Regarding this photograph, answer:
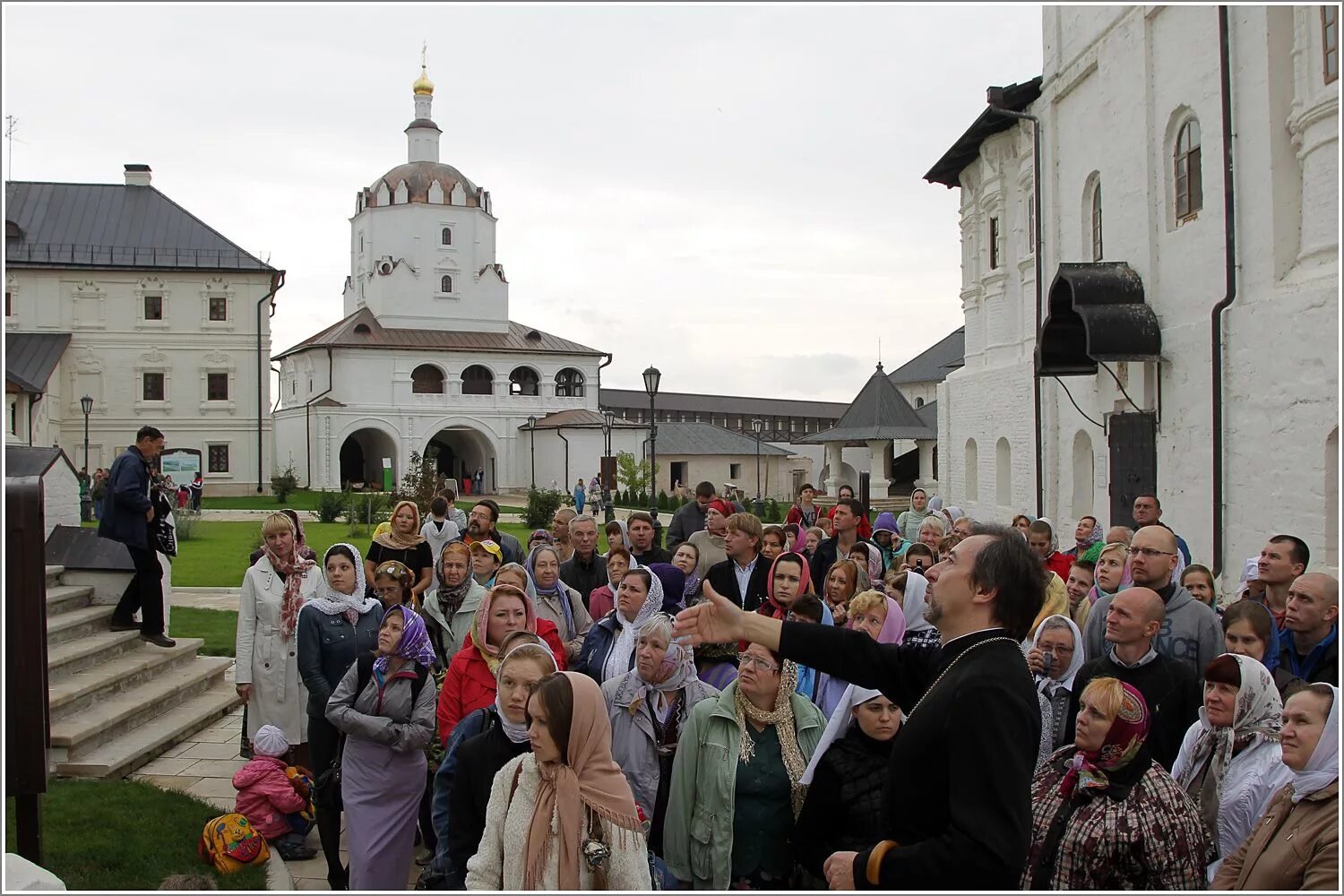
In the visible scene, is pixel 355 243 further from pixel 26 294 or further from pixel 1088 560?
pixel 1088 560

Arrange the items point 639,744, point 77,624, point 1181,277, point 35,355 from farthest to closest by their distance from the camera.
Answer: point 35,355
point 1181,277
point 77,624
point 639,744

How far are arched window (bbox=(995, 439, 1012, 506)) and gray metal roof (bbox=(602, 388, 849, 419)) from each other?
50287 mm

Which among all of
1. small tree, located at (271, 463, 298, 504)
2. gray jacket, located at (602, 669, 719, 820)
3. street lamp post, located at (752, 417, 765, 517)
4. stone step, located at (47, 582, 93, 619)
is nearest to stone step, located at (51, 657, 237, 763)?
stone step, located at (47, 582, 93, 619)

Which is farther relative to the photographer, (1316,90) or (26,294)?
(26,294)

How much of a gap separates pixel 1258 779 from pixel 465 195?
2289 inches

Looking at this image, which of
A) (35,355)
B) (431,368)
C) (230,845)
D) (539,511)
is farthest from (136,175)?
(230,845)

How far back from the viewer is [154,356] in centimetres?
4625

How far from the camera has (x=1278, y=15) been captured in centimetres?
1166

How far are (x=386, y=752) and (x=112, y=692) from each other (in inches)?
154

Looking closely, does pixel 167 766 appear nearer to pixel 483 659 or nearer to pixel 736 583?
pixel 483 659

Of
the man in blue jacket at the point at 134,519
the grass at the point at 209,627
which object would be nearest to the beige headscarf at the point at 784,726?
the man in blue jacket at the point at 134,519

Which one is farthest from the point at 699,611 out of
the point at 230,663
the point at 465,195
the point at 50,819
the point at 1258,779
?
the point at 465,195

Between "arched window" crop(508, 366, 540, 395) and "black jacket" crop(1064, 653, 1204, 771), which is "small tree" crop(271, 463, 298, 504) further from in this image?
"black jacket" crop(1064, 653, 1204, 771)

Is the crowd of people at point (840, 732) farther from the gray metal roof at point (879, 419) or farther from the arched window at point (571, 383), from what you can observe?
the arched window at point (571, 383)
